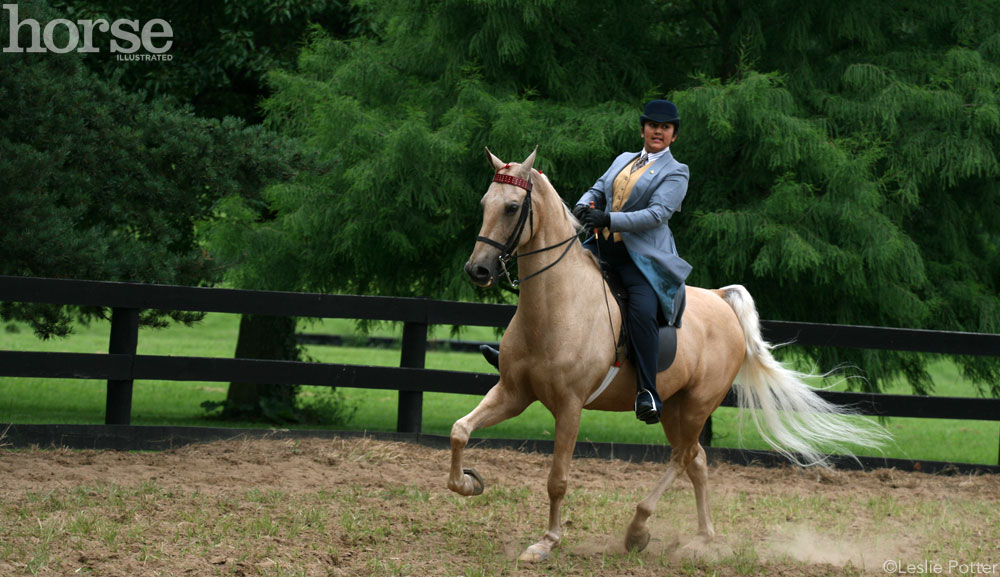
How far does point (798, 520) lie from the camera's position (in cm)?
657

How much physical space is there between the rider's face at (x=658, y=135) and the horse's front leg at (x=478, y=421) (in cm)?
167

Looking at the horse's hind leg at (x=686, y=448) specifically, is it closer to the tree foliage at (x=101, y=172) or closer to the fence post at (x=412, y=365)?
the fence post at (x=412, y=365)

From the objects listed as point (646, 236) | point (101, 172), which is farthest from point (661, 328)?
point (101, 172)

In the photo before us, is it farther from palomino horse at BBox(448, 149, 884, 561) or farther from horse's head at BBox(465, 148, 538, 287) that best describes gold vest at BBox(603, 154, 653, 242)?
horse's head at BBox(465, 148, 538, 287)

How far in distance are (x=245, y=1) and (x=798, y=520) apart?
808 centimetres

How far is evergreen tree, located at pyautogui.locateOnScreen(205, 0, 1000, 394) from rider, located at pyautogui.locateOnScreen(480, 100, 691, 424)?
280 cm

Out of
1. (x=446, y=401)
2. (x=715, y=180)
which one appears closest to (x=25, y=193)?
(x=715, y=180)

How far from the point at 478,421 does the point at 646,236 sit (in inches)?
59.5

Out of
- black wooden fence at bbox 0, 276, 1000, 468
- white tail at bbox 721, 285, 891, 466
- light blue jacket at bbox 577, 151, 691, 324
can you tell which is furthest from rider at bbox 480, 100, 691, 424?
black wooden fence at bbox 0, 276, 1000, 468

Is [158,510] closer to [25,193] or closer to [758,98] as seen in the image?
[25,193]

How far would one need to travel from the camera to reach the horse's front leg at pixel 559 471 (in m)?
5.16

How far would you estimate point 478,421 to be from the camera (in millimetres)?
5156

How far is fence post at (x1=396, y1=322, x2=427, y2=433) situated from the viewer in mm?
8484

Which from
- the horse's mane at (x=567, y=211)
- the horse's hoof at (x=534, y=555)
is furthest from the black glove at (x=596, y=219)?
the horse's hoof at (x=534, y=555)
